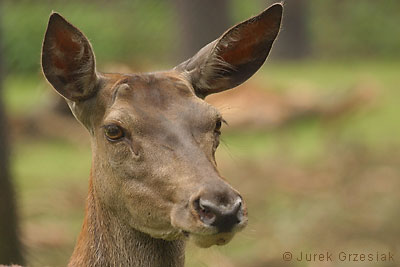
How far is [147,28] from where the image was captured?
54.9 ft

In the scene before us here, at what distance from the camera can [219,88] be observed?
5812 mm

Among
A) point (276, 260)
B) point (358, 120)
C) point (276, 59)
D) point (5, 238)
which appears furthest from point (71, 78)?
point (276, 59)

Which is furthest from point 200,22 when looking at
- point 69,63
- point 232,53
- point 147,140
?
point 147,140

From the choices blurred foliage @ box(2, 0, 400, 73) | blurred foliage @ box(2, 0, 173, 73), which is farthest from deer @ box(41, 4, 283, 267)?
blurred foliage @ box(2, 0, 173, 73)

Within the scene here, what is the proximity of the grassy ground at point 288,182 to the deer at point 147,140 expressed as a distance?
1.05 meters

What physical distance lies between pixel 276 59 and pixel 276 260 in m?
13.7

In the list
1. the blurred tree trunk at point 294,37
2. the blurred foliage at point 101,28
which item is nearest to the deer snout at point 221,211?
the blurred foliage at point 101,28

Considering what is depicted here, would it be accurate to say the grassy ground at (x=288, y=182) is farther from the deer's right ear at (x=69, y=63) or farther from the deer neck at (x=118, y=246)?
the deer's right ear at (x=69, y=63)

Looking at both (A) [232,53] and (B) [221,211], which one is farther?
(A) [232,53]

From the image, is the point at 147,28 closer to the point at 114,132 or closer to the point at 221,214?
the point at 114,132

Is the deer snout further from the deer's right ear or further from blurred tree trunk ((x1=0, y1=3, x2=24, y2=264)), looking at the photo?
blurred tree trunk ((x1=0, y1=3, x2=24, y2=264))

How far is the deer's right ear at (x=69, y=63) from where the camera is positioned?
17.5ft

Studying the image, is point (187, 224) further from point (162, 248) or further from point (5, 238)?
point (5, 238)

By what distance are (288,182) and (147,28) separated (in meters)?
5.58
